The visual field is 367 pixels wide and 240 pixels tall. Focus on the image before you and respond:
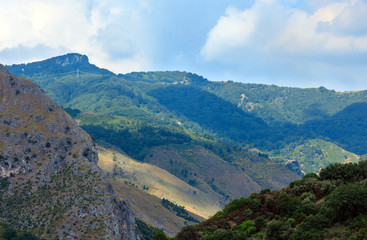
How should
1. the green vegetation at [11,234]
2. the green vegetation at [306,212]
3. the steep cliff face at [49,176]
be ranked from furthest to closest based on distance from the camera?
1. the steep cliff face at [49,176]
2. the green vegetation at [11,234]
3. the green vegetation at [306,212]

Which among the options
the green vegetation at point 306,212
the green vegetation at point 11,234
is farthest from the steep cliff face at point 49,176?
the green vegetation at point 306,212

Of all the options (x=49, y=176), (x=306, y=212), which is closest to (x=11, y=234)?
(x=49, y=176)

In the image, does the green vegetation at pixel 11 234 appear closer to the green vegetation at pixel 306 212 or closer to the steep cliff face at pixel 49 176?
the steep cliff face at pixel 49 176

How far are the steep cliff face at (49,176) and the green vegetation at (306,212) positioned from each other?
7184 centimetres

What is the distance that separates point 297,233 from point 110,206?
10144 cm

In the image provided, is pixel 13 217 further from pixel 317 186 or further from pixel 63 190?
pixel 317 186

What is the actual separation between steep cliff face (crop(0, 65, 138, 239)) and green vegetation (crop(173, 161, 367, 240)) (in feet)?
236

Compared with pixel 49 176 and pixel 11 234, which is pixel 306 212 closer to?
pixel 11 234

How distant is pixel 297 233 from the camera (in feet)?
203

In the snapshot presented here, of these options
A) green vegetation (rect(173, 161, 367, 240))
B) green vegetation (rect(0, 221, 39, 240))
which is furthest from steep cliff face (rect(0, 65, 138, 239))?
green vegetation (rect(173, 161, 367, 240))

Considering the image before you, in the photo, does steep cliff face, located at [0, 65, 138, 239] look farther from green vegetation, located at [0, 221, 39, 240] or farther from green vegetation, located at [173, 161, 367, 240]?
green vegetation, located at [173, 161, 367, 240]

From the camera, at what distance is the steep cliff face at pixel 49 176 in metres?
144

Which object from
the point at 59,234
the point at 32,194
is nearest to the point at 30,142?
the point at 32,194

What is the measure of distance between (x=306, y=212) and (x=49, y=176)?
117 meters
